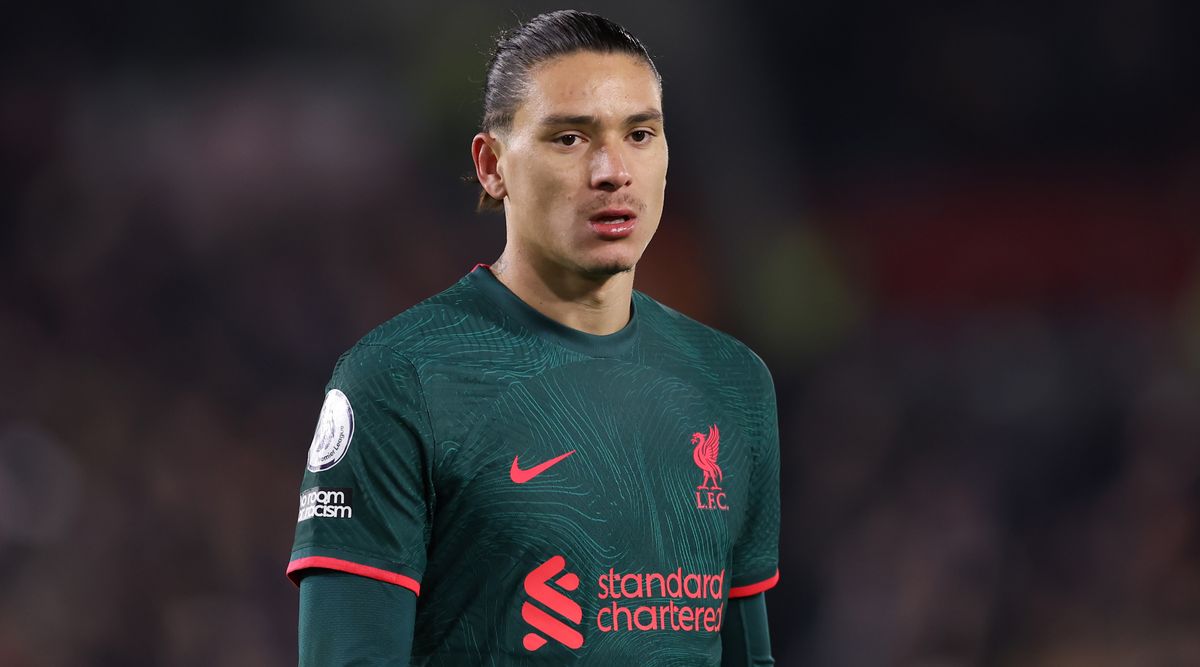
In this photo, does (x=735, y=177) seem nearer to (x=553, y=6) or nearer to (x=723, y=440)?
(x=553, y=6)

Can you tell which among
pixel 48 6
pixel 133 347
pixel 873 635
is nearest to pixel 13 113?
pixel 48 6

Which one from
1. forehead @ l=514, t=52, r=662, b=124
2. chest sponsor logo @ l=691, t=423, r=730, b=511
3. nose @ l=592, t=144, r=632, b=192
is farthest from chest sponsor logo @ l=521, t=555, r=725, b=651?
forehead @ l=514, t=52, r=662, b=124

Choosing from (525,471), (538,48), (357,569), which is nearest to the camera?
(357,569)

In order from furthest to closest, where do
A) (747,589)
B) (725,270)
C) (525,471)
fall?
1. (725,270)
2. (747,589)
3. (525,471)

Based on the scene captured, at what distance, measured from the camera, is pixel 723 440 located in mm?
2082

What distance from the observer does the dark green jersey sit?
179 cm

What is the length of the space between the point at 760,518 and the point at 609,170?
0.61 meters

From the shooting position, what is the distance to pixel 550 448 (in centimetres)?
190

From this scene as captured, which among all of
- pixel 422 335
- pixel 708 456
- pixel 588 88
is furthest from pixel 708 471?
pixel 588 88

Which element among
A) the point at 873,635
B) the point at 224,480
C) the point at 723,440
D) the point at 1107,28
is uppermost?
the point at 1107,28

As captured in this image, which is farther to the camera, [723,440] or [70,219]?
[70,219]

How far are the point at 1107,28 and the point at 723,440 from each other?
308cm

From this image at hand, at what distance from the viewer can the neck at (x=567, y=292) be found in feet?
6.57

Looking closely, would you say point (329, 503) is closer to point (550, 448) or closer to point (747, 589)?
point (550, 448)
